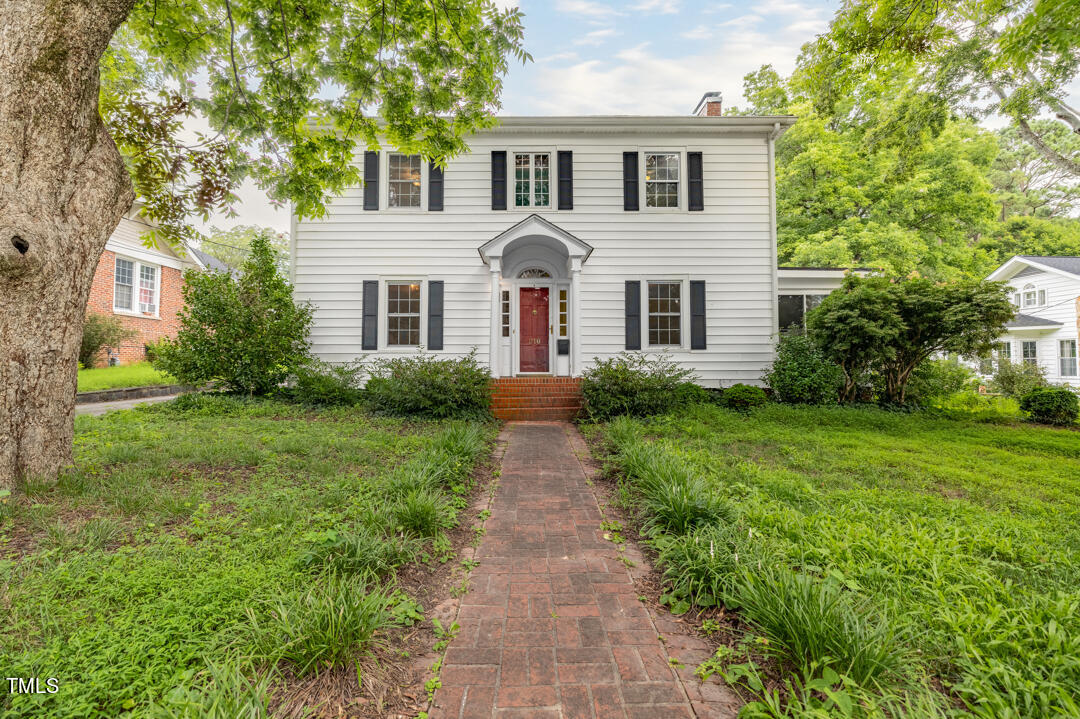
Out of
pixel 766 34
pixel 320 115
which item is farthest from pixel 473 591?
pixel 766 34

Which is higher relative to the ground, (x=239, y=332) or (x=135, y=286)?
(x=135, y=286)

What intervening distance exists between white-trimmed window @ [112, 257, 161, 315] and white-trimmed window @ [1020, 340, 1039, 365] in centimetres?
3371

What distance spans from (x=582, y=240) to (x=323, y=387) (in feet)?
20.2

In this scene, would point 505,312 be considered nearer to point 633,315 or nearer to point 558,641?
point 633,315

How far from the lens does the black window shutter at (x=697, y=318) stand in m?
9.70

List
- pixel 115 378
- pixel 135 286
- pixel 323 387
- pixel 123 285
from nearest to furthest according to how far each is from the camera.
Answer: pixel 323 387 → pixel 115 378 → pixel 123 285 → pixel 135 286

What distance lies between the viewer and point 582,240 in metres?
9.56

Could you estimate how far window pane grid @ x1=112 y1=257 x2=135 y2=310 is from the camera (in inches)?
555

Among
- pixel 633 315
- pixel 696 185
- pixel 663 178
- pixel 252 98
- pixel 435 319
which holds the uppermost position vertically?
pixel 663 178

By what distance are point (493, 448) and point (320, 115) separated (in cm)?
503

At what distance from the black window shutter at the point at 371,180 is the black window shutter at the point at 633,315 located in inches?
235

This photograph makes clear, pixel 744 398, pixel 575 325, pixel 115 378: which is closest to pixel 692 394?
pixel 744 398

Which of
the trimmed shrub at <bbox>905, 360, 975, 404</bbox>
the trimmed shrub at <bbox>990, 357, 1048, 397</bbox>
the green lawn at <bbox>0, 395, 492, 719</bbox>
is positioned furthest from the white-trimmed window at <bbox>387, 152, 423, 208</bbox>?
the trimmed shrub at <bbox>990, 357, 1048, 397</bbox>

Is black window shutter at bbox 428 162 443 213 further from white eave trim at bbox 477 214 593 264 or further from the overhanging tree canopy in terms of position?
the overhanging tree canopy
